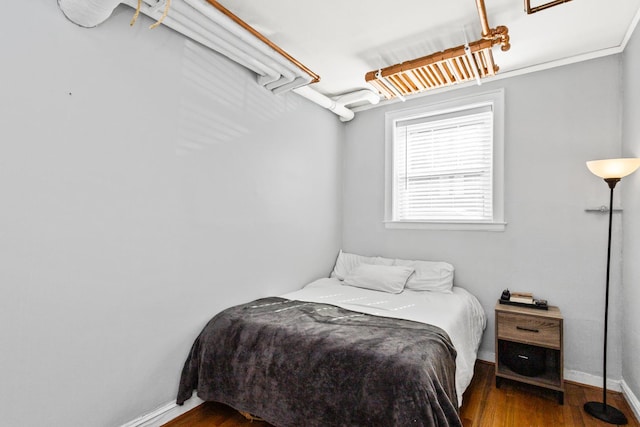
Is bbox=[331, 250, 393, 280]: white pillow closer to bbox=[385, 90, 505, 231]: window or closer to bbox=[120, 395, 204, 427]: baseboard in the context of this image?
bbox=[385, 90, 505, 231]: window

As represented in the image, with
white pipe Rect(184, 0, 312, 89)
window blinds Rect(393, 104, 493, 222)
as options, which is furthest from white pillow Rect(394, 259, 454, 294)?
white pipe Rect(184, 0, 312, 89)

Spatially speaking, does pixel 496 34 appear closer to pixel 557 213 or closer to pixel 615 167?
pixel 615 167

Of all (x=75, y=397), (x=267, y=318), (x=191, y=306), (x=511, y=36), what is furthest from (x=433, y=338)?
(x=511, y=36)

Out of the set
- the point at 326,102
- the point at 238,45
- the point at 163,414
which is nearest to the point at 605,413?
the point at 163,414

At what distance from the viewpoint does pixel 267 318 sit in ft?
7.34

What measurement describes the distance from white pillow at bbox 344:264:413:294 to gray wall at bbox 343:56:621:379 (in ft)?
1.69

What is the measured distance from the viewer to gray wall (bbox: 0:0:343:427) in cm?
154

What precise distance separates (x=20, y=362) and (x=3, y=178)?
871mm

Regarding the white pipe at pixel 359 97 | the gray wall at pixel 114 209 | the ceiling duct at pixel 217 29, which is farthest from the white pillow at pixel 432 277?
the ceiling duct at pixel 217 29

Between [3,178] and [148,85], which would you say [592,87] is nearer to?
[148,85]

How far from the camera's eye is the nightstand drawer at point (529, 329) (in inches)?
94.7

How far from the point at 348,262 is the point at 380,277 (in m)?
0.65

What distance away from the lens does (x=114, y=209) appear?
6.11ft

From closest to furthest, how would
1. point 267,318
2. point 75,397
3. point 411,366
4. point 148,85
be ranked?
point 411,366
point 75,397
point 148,85
point 267,318
